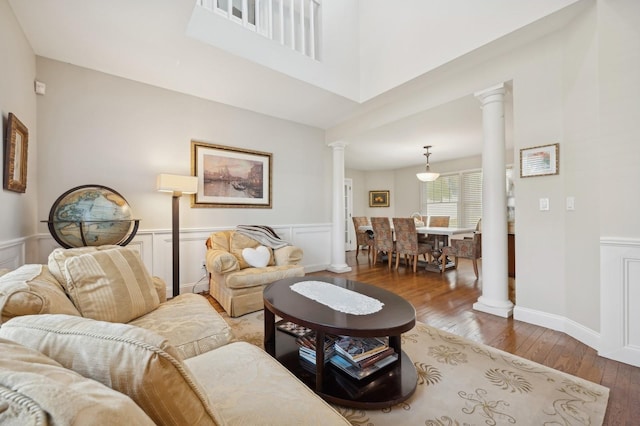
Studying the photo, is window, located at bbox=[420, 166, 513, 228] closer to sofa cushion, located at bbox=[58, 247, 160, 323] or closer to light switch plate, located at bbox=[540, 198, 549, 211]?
light switch plate, located at bbox=[540, 198, 549, 211]

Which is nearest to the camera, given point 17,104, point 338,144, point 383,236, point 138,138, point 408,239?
point 17,104

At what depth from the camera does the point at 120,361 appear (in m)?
0.51

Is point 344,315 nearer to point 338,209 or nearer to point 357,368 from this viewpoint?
point 357,368

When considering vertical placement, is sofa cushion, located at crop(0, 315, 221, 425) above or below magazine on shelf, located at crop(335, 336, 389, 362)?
above

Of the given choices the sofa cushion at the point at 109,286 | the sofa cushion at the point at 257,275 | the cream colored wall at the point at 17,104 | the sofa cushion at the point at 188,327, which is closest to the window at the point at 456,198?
the sofa cushion at the point at 257,275

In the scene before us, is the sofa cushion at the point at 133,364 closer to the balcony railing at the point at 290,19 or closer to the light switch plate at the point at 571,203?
the light switch plate at the point at 571,203

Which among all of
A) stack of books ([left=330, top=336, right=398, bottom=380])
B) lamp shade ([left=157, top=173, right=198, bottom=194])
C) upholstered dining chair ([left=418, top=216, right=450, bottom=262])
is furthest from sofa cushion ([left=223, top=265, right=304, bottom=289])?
upholstered dining chair ([left=418, top=216, right=450, bottom=262])

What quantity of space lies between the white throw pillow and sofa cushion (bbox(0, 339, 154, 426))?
2.70 metres

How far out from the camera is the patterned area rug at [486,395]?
4.48 ft

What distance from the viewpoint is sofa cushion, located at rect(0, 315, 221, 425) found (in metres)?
0.49

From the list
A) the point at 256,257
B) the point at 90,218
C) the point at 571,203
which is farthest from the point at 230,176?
the point at 571,203

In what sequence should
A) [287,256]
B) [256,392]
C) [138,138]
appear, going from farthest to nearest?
[287,256] < [138,138] < [256,392]

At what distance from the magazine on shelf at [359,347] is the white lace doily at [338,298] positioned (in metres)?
0.16

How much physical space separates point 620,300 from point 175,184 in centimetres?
391
